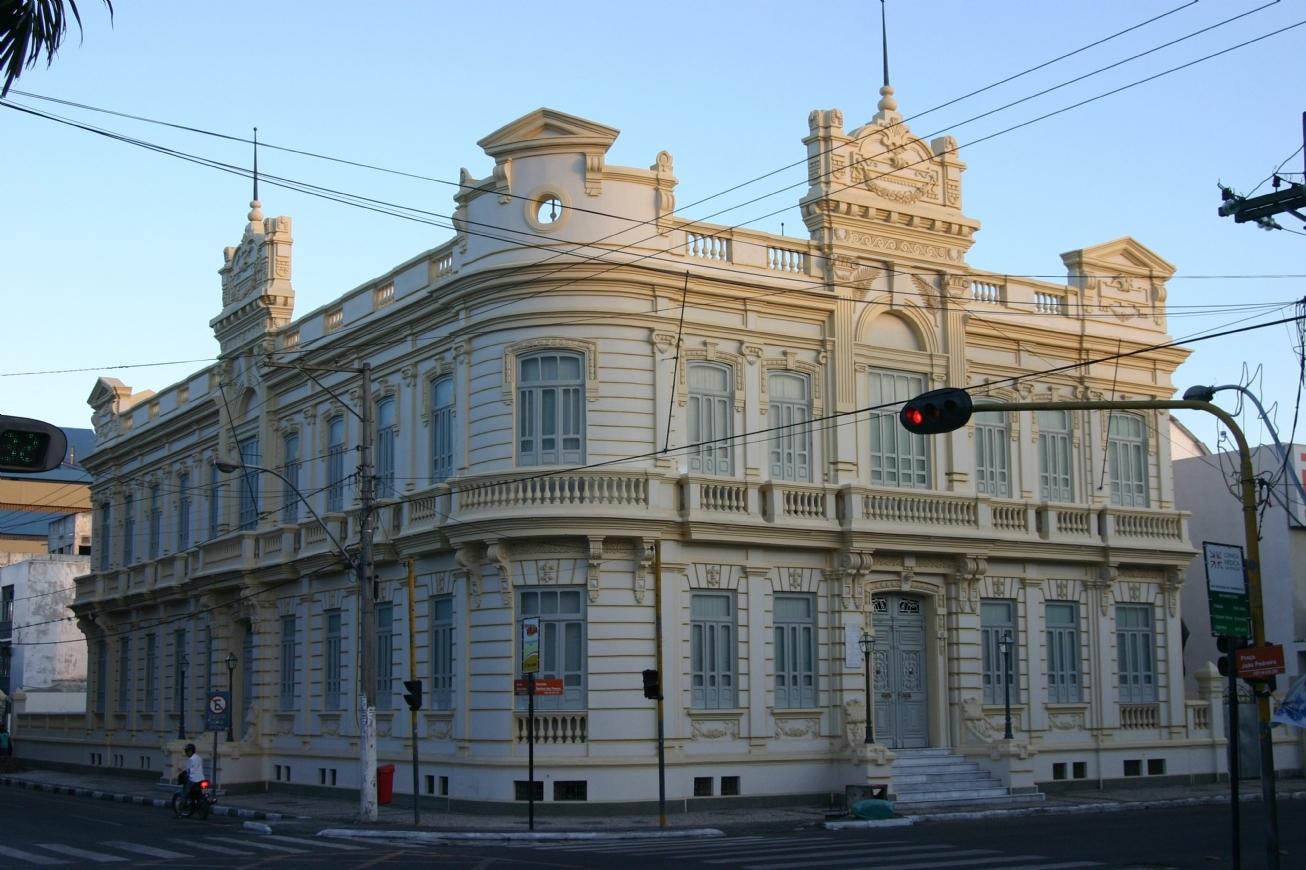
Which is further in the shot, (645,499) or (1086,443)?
(1086,443)

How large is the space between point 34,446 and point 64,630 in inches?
2632

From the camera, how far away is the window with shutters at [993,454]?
3794cm

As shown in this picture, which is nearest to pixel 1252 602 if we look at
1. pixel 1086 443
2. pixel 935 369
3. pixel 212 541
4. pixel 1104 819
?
pixel 1104 819

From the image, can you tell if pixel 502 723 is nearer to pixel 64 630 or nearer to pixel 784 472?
pixel 784 472

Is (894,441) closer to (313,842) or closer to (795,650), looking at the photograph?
(795,650)

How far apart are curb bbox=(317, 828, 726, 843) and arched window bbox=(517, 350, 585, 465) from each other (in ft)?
26.3

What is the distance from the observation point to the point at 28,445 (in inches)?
319

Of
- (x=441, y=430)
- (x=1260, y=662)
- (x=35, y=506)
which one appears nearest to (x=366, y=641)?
(x=441, y=430)

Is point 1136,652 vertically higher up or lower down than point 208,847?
higher up

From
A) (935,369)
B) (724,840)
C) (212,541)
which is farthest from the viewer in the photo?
(212,541)

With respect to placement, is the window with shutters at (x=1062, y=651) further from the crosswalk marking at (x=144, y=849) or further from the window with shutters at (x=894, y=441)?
the crosswalk marking at (x=144, y=849)

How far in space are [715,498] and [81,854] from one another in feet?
47.1

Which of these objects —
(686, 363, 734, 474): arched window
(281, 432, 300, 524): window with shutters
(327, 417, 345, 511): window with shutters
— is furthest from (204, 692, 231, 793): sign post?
(686, 363, 734, 474): arched window

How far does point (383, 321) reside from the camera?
3744 centimetres
